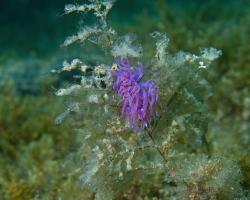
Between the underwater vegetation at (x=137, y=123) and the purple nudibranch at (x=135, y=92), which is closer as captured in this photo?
the purple nudibranch at (x=135, y=92)

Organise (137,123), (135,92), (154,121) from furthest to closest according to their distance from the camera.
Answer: (154,121), (137,123), (135,92)

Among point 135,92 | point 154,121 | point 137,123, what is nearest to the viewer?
point 135,92

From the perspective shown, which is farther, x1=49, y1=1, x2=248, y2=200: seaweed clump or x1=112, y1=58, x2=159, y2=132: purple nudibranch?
x1=49, y1=1, x2=248, y2=200: seaweed clump

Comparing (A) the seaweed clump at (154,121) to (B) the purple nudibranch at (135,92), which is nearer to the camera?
(B) the purple nudibranch at (135,92)

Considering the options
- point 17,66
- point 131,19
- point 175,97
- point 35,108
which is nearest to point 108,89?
point 175,97

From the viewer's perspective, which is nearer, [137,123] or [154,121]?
[137,123]

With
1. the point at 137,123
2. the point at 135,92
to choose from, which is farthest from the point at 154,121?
the point at 135,92

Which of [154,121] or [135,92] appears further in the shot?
[154,121]

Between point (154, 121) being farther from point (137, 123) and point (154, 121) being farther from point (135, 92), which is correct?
point (135, 92)

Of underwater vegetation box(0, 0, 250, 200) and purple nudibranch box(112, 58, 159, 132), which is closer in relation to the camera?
purple nudibranch box(112, 58, 159, 132)
